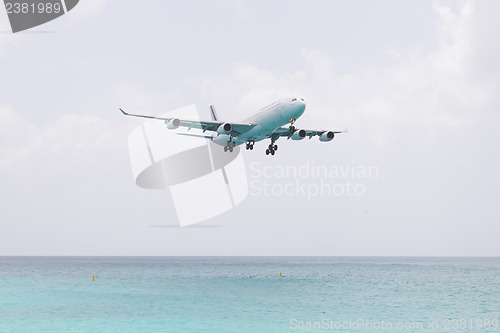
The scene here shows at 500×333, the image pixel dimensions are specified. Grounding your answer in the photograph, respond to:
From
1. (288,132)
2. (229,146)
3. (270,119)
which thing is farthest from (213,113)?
(270,119)

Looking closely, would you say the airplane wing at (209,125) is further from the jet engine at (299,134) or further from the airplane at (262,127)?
the jet engine at (299,134)

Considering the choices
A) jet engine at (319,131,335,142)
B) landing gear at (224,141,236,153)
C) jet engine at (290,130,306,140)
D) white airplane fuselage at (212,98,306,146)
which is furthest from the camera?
jet engine at (319,131,335,142)

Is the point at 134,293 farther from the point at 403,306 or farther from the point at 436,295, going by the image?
the point at 436,295

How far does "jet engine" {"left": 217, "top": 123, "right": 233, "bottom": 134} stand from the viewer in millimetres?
57934

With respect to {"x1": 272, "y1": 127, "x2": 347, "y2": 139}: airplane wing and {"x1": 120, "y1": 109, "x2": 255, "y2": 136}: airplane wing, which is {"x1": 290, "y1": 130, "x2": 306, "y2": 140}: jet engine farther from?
{"x1": 120, "y1": 109, "x2": 255, "y2": 136}: airplane wing

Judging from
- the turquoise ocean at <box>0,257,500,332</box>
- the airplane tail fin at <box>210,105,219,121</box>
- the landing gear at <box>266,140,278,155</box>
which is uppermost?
the airplane tail fin at <box>210,105,219,121</box>

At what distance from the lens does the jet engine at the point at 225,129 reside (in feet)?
190

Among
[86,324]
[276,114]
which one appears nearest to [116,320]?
[86,324]

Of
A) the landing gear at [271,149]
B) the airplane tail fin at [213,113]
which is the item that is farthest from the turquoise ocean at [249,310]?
the airplane tail fin at [213,113]

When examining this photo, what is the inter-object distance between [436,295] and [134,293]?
2298 inches

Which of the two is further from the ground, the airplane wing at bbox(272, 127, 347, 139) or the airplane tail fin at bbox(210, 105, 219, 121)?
the airplane tail fin at bbox(210, 105, 219, 121)

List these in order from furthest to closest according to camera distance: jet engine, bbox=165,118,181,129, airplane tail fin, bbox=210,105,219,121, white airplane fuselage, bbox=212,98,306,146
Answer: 1. airplane tail fin, bbox=210,105,219,121
2. jet engine, bbox=165,118,181,129
3. white airplane fuselage, bbox=212,98,306,146

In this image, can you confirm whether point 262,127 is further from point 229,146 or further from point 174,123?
point 174,123

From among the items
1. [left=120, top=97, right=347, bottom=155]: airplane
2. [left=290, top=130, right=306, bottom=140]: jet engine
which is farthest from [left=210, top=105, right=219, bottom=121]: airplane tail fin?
[left=290, top=130, right=306, bottom=140]: jet engine
